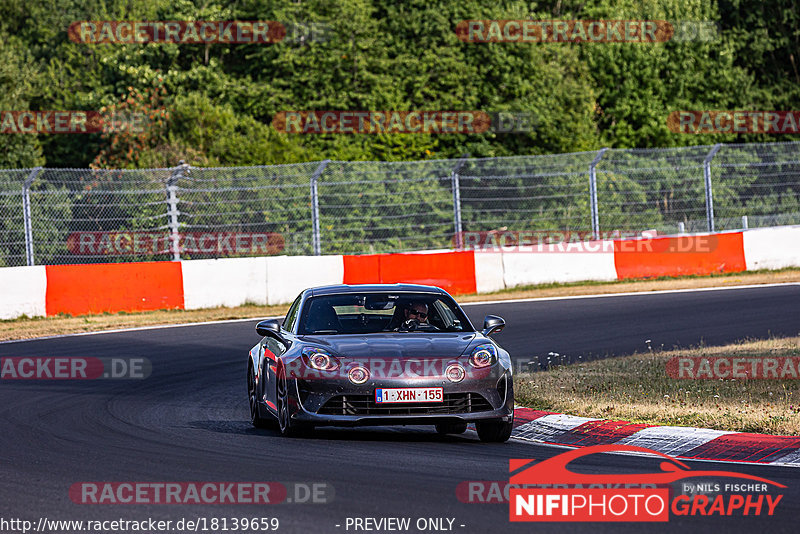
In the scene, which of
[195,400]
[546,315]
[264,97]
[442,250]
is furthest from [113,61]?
[195,400]

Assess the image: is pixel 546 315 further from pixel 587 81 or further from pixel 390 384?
pixel 587 81

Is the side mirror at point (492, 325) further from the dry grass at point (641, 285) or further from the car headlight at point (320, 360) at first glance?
the dry grass at point (641, 285)

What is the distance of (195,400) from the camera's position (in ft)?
38.6

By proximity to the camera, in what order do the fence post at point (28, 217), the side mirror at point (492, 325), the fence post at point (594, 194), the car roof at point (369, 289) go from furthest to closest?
the fence post at point (594, 194), the fence post at point (28, 217), the car roof at point (369, 289), the side mirror at point (492, 325)

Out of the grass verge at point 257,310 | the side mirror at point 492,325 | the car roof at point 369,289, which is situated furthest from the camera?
the grass verge at point 257,310

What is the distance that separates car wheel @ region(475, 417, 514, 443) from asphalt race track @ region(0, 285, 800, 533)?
0.10 metres

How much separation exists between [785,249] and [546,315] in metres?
9.04

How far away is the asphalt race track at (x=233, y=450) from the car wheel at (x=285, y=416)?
108 mm

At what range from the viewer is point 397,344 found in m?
9.14

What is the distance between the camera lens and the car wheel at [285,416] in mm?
9016

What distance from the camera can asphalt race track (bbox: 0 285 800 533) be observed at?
20.2ft

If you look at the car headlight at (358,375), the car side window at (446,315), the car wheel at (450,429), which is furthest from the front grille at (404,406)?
the car side window at (446,315)

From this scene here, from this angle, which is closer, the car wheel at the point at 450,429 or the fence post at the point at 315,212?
the car wheel at the point at 450,429

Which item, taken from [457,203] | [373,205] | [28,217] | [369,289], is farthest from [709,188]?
[369,289]
